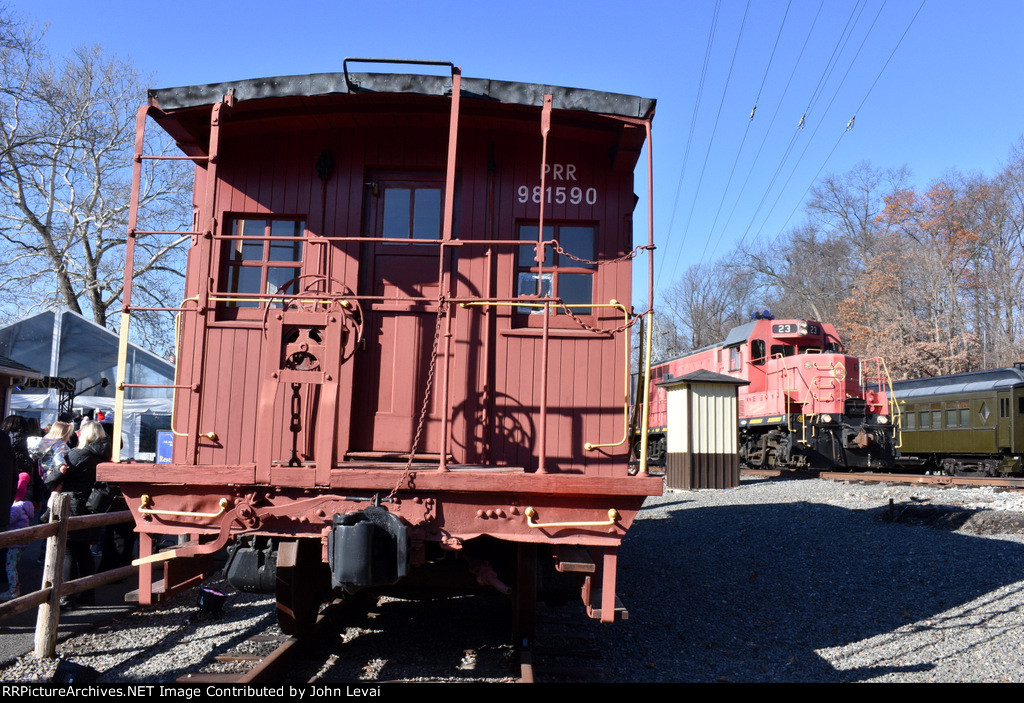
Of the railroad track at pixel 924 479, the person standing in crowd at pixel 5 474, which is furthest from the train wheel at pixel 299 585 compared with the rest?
the railroad track at pixel 924 479

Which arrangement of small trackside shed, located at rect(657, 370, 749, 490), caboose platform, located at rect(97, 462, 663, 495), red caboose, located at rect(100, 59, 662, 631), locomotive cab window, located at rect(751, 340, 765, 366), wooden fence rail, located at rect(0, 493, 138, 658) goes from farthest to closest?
locomotive cab window, located at rect(751, 340, 765, 366), small trackside shed, located at rect(657, 370, 749, 490), wooden fence rail, located at rect(0, 493, 138, 658), red caboose, located at rect(100, 59, 662, 631), caboose platform, located at rect(97, 462, 663, 495)

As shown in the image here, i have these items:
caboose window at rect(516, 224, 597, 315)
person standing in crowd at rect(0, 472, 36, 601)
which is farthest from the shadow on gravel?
person standing in crowd at rect(0, 472, 36, 601)

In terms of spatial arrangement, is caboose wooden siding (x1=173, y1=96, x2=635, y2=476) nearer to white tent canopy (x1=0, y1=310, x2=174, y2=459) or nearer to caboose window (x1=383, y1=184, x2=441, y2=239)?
caboose window (x1=383, y1=184, x2=441, y2=239)

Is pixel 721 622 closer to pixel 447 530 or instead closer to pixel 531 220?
pixel 447 530

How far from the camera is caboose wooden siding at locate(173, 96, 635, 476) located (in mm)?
5297

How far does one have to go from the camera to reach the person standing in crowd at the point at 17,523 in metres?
6.86

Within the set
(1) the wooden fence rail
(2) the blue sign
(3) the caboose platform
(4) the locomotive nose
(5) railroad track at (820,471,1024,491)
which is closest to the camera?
(3) the caboose platform

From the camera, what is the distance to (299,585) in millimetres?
5242

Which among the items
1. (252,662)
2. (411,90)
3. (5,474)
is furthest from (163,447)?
(411,90)

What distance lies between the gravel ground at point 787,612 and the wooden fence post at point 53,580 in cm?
13

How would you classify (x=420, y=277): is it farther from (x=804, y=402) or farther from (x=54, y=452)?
(x=804, y=402)

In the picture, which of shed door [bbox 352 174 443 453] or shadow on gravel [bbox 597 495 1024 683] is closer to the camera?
shed door [bbox 352 174 443 453]

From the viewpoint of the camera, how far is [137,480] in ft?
14.7

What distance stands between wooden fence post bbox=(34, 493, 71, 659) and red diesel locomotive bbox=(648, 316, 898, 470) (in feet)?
49.6
